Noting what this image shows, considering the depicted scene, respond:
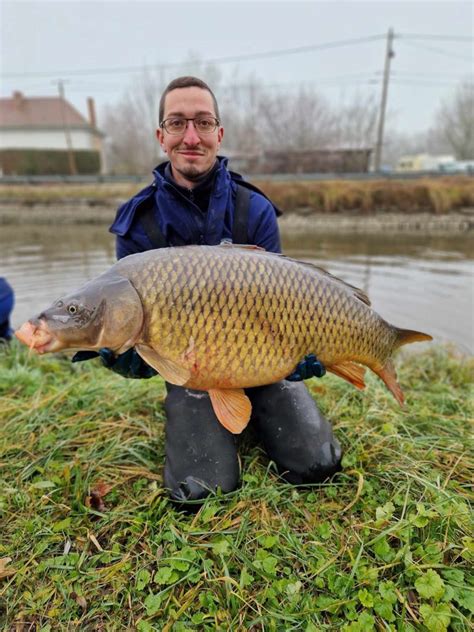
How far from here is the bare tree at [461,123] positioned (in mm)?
37406

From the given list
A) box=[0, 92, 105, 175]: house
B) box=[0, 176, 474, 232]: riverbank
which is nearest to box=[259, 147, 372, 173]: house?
box=[0, 176, 474, 232]: riverbank

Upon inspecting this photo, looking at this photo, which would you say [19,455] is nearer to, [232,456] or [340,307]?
[232,456]

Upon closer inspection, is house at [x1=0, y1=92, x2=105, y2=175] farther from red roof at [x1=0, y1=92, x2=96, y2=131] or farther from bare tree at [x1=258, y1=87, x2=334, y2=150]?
bare tree at [x1=258, y1=87, x2=334, y2=150]

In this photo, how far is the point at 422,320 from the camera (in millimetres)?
5434

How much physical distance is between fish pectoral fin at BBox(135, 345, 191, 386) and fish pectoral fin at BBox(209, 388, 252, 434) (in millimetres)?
164

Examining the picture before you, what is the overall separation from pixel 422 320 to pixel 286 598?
4.72 meters

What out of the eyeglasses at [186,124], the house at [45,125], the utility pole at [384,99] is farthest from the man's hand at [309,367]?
the house at [45,125]

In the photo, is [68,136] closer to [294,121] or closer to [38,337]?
[294,121]

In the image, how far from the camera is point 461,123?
3800 centimetres

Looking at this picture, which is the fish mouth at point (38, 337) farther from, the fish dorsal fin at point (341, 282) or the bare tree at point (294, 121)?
the bare tree at point (294, 121)

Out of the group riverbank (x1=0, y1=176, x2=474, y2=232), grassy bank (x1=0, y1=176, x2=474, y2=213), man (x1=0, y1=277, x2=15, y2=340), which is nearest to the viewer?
man (x1=0, y1=277, x2=15, y2=340)

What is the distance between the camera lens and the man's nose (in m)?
1.87

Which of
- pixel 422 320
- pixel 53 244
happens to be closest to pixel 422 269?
pixel 422 320

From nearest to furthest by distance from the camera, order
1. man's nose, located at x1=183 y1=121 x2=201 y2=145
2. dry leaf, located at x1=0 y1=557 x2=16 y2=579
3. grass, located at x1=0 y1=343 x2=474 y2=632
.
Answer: grass, located at x1=0 y1=343 x2=474 y2=632, dry leaf, located at x1=0 y1=557 x2=16 y2=579, man's nose, located at x1=183 y1=121 x2=201 y2=145
